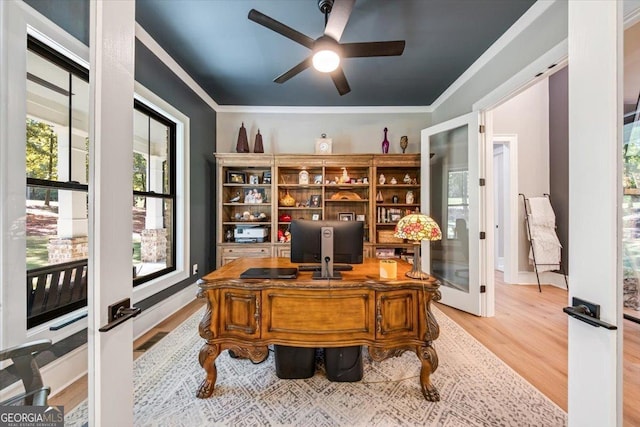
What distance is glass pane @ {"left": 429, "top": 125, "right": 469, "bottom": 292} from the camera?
319 centimetres

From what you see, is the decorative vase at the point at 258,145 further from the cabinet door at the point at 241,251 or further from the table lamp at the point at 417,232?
the table lamp at the point at 417,232

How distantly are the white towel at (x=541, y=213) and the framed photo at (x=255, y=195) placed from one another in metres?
4.39

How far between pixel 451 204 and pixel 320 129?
240 centimetres

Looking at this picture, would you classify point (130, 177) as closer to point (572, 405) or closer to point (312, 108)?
point (572, 405)

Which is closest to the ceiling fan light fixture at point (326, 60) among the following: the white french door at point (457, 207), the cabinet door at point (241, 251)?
the white french door at point (457, 207)

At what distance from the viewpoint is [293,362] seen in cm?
188

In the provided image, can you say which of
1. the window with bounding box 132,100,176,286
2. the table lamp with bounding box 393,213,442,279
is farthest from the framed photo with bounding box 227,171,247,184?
the table lamp with bounding box 393,213,442,279

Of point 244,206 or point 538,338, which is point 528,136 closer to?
point 538,338

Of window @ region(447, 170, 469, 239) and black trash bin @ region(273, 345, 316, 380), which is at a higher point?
window @ region(447, 170, 469, 239)

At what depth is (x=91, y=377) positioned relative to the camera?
784 mm

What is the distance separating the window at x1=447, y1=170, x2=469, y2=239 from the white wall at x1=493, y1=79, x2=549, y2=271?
1746mm

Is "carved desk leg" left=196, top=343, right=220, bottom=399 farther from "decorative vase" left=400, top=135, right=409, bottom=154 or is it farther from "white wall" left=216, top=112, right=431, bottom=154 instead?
"decorative vase" left=400, top=135, right=409, bottom=154

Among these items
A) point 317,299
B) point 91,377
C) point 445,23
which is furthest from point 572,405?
point 445,23

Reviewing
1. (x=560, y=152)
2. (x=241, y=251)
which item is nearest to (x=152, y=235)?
(x=241, y=251)
